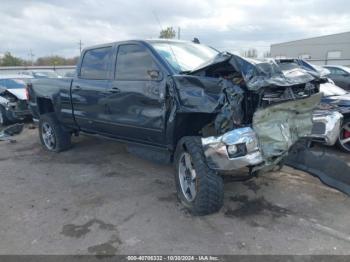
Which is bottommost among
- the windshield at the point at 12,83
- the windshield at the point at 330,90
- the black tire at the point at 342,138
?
the black tire at the point at 342,138

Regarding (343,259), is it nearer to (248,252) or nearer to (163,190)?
(248,252)

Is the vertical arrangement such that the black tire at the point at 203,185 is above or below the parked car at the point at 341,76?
below

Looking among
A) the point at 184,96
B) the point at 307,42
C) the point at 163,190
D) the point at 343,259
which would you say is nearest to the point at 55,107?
the point at 163,190

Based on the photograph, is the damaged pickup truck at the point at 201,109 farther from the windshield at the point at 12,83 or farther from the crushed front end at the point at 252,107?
the windshield at the point at 12,83

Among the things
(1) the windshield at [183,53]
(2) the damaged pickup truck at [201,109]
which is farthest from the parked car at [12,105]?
(1) the windshield at [183,53]

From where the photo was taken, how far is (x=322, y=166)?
169 inches

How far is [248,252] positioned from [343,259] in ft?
2.67

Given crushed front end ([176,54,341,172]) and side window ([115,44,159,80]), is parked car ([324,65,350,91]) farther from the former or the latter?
crushed front end ([176,54,341,172])

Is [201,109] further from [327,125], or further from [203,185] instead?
[327,125]

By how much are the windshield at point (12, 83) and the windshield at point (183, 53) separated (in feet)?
25.2

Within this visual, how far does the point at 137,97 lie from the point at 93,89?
47.6 inches

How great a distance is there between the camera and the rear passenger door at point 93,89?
549 cm

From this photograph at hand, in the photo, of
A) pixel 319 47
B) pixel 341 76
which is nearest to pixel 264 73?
pixel 341 76

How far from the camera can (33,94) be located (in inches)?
290
